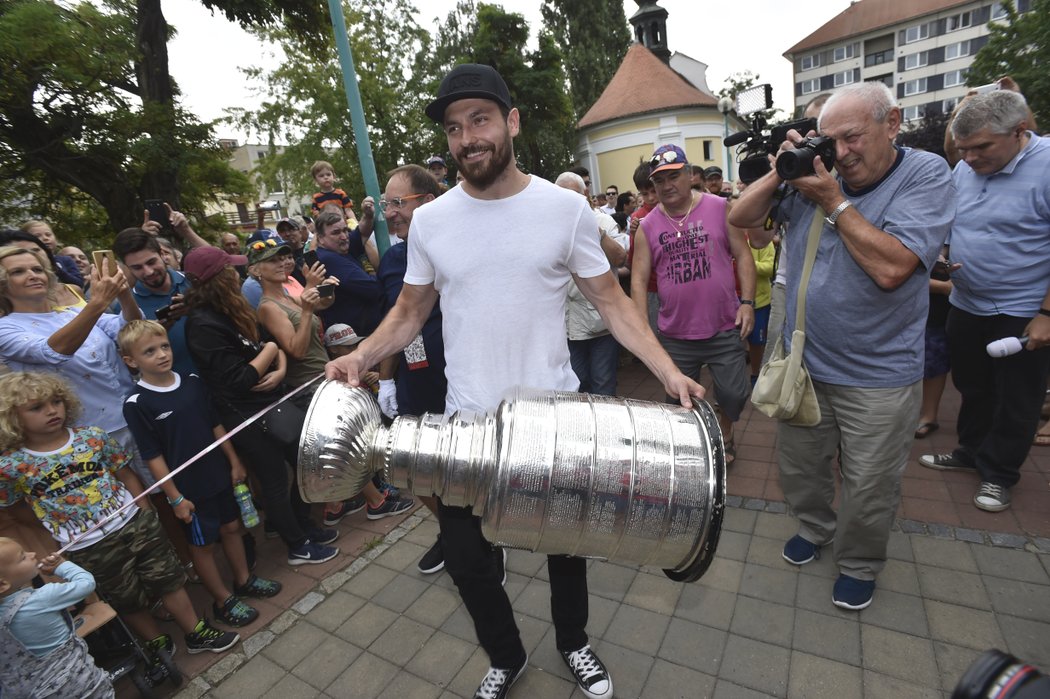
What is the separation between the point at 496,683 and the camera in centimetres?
219

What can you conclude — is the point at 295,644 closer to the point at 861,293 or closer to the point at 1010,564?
the point at 861,293

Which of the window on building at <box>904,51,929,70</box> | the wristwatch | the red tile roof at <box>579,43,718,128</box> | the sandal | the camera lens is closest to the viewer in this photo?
the camera lens

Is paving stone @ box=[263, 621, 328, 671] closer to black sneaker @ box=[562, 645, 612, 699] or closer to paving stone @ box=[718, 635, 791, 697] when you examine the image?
black sneaker @ box=[562, 645, 612, 699]

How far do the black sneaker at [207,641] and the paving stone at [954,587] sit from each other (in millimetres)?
3394

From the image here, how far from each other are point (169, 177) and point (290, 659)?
29.1ft

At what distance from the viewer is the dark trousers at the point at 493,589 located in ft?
6.30

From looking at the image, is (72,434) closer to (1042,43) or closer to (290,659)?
(290,659)

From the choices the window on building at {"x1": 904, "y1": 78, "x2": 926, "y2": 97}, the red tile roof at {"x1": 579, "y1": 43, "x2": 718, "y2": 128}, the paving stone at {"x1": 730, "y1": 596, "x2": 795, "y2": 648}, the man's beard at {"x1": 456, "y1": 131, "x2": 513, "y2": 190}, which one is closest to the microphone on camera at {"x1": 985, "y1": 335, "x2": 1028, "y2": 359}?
the paving stone at {"x1": 730, "y1": 596, "x2": 795, "y2": 648}

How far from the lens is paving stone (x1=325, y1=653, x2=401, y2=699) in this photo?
239cm

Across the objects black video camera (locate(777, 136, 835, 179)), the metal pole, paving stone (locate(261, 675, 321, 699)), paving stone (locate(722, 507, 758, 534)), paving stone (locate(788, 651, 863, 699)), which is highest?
the metal pole

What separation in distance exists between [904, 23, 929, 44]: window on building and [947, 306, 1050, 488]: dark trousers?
66.3 metres

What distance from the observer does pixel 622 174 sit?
122 feet

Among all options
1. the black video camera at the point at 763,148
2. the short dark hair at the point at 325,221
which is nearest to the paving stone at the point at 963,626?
the black video camera at the point at 763,148

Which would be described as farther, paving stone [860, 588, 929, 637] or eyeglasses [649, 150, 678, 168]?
eyeglasses [649, 150, 678, 168]
